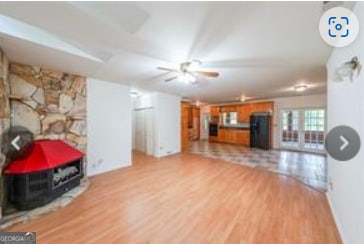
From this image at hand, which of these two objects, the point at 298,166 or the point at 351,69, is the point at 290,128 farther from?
the point at 351,69

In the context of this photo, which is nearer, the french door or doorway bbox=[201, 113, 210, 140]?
the french door

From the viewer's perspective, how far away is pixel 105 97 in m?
4.81

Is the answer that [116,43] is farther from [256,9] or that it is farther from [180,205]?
[180,205]

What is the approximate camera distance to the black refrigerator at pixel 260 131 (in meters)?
8.16

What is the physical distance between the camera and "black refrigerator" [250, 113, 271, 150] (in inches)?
321

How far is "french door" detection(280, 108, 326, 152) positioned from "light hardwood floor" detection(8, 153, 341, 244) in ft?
13.9

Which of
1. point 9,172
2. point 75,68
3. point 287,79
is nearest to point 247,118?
point 287,79

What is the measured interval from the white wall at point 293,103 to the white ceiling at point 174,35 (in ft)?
13.9

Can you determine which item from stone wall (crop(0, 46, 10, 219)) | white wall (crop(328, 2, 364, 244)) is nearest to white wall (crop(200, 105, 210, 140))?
white wall (crop(328, 2, 364, 244))

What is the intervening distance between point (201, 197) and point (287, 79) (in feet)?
11.9

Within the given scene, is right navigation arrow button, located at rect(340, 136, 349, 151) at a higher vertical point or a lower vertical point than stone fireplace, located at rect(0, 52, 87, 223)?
lower

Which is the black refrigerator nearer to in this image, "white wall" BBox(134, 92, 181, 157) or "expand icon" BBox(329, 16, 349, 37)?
"white wall" BBox(134, 92, 181, 157)

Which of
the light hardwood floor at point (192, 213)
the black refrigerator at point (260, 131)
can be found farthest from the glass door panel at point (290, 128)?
the light hardwood floor at point (192, 213)

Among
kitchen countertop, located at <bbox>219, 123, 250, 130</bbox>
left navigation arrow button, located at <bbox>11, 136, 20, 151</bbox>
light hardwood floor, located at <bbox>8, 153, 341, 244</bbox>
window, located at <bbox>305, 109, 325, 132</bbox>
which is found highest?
window, located at <bbox>305, 109, 325, 132</bbox>
